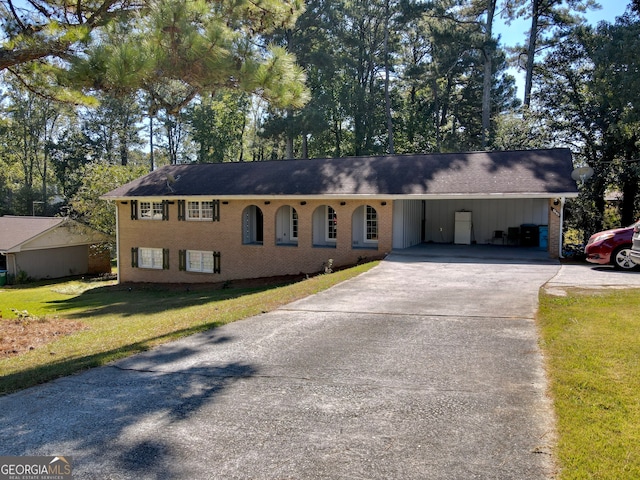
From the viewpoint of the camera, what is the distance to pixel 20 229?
95.2 feet

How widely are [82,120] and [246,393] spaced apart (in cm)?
4966

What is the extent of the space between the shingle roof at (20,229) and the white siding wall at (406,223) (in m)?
20.7

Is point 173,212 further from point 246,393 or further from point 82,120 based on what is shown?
point 82,120

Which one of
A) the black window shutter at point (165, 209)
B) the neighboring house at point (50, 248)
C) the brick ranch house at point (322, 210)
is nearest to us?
the brick ranch house at point (322, 210)

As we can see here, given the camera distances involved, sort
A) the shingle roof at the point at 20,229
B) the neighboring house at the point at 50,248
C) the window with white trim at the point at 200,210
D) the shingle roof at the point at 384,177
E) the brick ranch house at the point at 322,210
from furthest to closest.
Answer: the neighboring house at the point at 50,248
the shingle roof at the point at 20,229
the window with white trim at the point at 200,210
the brick ranch house at the point at 322,210
the shingle roof at the point at 384,177

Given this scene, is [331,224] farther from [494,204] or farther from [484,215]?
[494,204]

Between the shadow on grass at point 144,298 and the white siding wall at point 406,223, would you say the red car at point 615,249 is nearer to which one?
the white siding wall at point 406,223

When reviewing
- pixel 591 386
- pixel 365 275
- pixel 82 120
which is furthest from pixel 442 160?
pixel 82 120

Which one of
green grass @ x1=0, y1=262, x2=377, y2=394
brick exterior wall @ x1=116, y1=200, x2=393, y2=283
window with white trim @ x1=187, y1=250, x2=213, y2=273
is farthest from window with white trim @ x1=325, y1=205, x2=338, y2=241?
window with white trim @ x1=187, y1=250, x2=213, y2=273

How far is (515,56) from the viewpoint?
108ft

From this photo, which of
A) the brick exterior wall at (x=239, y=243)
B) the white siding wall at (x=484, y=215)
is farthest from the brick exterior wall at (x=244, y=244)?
the white siding wall at (x=484, y=215)

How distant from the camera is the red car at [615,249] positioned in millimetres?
13016

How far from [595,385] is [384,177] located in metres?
15.0

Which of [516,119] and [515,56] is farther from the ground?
[515,56]
